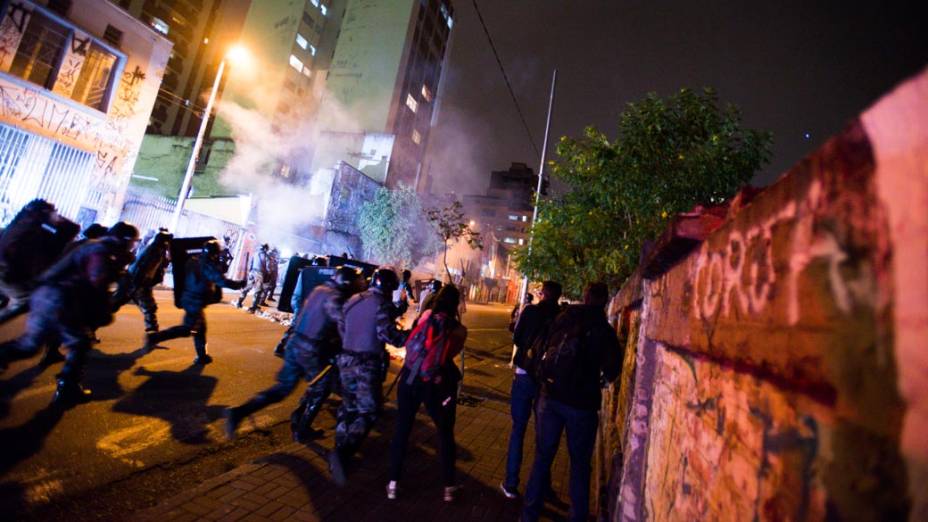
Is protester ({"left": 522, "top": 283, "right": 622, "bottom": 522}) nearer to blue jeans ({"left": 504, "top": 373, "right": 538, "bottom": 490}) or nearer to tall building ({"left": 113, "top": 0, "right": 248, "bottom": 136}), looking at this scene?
blue jeans ({"left": 504, "top": 373, "right": 538, "bottom": 490})

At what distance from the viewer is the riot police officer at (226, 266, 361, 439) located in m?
4.38

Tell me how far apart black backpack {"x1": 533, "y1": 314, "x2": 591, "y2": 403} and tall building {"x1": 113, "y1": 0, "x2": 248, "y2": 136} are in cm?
5578

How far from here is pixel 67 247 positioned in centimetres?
603

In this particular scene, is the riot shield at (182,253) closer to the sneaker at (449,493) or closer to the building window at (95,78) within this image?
the sneaker at (449,493)

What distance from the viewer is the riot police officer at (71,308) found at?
13.7 feet

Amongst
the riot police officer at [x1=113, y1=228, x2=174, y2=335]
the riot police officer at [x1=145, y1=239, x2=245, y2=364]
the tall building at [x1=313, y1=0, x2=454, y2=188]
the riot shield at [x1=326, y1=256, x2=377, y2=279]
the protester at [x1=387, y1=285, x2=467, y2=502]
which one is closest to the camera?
the protester at [x1=387, y1=285, x2=467, y2=502]

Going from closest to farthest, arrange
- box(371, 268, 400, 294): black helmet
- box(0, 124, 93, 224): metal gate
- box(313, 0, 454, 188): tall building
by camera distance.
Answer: box(371, 268, 400, 294): black helmet
box(0, 124, 93, 224): metal gate
box(313, 0, 454, 188): tall building

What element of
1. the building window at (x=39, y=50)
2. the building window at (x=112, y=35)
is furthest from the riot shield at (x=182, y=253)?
the building window at (x=112, y=35)

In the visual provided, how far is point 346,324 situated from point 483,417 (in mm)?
3500

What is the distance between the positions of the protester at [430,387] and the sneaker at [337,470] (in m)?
0.41

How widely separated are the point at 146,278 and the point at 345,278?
4.69m

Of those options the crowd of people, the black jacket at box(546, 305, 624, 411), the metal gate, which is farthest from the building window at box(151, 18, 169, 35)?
the black jacket at box(546, 305, 624, 411)

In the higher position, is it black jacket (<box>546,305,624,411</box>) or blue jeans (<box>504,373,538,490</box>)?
black jacket (<box>546,305,624,411</box>)

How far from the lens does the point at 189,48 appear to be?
50875 millimetres
